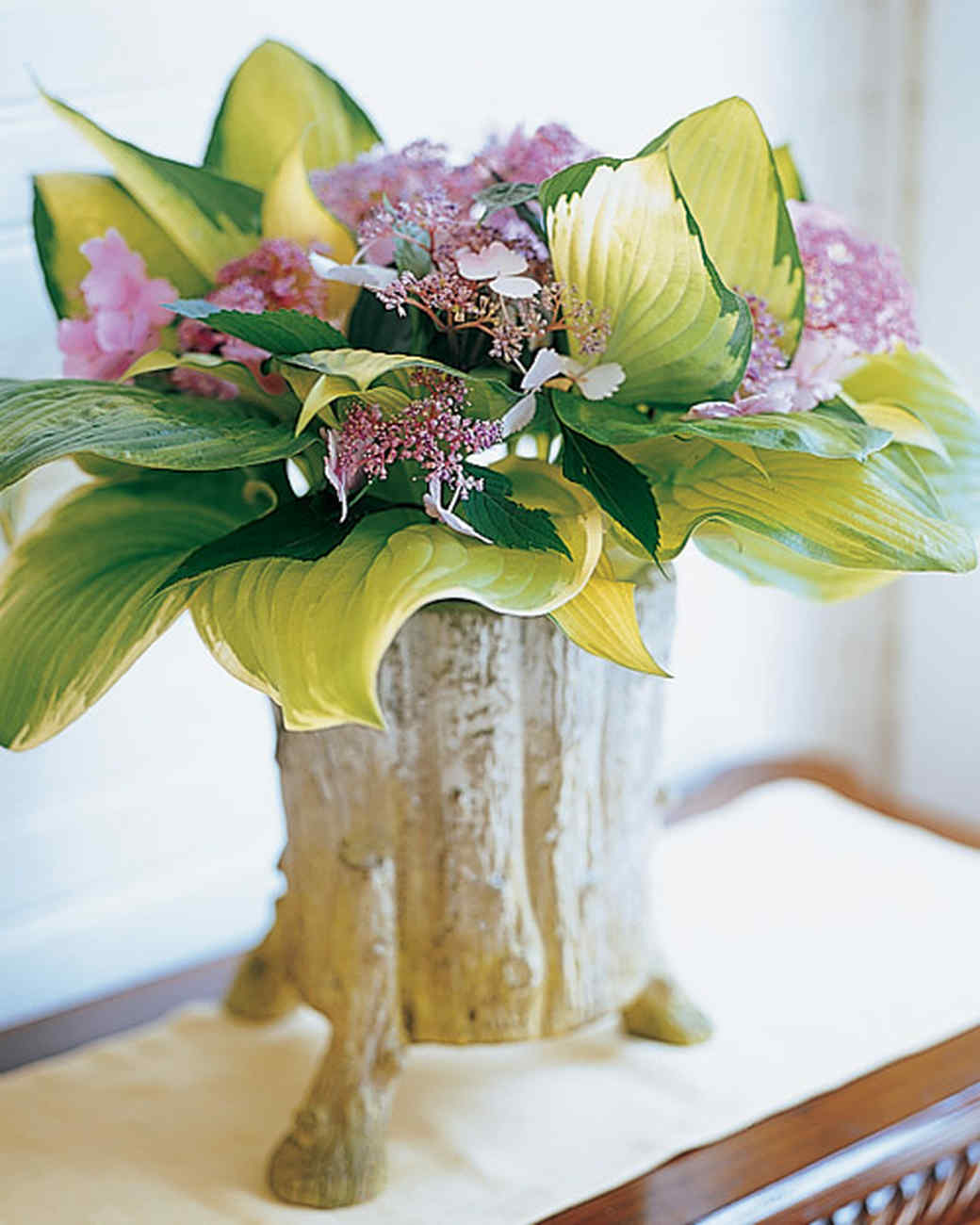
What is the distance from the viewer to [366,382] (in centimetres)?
50

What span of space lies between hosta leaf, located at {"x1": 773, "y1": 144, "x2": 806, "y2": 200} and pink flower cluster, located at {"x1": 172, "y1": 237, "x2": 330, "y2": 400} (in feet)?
0.79

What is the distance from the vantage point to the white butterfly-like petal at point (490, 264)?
0.54 meters

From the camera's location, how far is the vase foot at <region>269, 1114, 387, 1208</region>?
639 millimetres

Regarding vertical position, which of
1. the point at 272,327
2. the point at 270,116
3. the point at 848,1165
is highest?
the point at 270,116

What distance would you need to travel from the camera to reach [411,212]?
1.85 ft

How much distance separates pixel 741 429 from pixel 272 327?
0.57 ft

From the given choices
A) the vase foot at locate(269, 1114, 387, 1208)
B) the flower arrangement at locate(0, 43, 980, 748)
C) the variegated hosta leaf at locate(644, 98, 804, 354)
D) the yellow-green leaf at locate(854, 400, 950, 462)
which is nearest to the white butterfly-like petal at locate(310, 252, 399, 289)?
the flower arrangement at locate(0, 43, 980, 748)

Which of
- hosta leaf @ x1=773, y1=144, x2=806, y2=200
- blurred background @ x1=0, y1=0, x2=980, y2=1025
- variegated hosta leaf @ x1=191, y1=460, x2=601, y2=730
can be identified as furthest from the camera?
blurred background @ x1=0, y1=0, x2=980, y2=1025

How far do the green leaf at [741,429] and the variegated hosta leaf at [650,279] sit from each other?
→ 0.07ft

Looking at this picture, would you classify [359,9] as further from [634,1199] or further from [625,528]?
[634,1199]

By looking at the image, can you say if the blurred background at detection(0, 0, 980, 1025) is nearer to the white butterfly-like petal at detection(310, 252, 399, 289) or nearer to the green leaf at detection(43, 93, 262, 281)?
the green leaf at detection(43, 93, 262, 281)

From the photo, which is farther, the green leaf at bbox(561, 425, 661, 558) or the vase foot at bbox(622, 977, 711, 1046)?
the vase foot at bbox(622, 977, 711, 1046)

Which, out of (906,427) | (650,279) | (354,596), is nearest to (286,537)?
(354,596)

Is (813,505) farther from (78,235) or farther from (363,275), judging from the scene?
(78,235)
